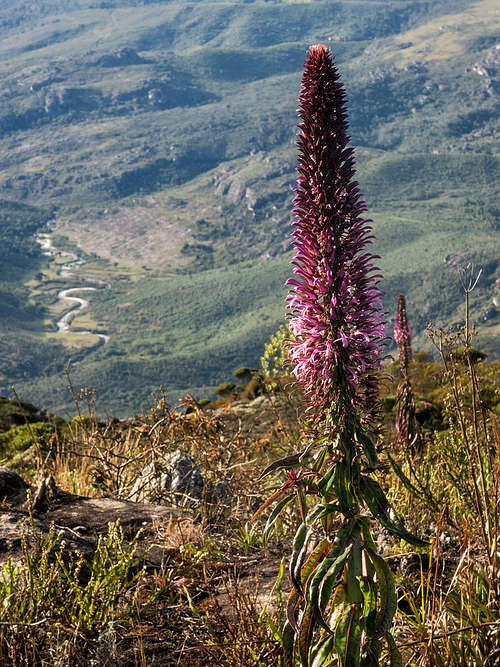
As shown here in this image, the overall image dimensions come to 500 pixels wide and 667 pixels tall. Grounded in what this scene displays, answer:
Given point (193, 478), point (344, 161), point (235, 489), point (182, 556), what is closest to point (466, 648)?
point (182, 556)

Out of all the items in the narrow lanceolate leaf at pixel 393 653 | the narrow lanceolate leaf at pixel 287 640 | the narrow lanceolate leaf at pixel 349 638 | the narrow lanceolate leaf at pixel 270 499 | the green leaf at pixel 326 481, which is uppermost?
the green leaf at pixel 326 481

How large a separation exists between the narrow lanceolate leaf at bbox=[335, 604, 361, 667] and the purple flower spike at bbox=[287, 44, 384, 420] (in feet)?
2.83

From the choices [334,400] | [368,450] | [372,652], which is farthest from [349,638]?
[334,400]

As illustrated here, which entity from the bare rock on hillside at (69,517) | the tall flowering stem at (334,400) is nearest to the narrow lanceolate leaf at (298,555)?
the tall flowering stem at (334,400)

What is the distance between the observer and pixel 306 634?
2.80 m

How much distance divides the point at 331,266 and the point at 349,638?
5.42 feet

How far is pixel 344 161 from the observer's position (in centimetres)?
303

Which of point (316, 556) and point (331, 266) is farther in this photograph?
point (331, 266)

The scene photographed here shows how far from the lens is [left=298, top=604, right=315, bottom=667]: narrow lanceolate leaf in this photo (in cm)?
279

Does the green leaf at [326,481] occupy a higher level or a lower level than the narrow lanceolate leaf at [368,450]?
lower

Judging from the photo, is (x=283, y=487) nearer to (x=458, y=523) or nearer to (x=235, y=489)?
(x=458, y=523)

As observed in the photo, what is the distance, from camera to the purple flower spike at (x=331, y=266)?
2.93 meters

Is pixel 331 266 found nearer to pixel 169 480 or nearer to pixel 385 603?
pixel 385 603

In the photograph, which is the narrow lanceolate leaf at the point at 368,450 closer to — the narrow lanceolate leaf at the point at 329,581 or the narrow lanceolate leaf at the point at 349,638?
the narrow lanceolate leaf at the point at 329,581
